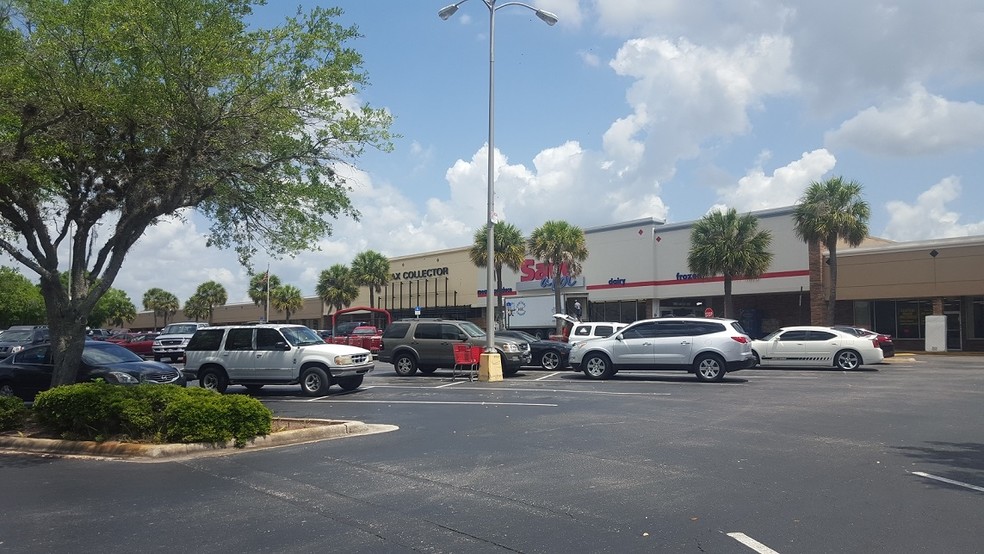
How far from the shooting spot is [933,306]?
35625 mm

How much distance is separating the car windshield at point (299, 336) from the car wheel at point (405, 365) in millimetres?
5338

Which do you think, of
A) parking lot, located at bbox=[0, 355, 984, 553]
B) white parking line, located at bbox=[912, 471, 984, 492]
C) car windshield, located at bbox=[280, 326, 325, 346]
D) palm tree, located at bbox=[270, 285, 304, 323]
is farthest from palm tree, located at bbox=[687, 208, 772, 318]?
palm tree, located at bbox=[270, 285, 304, 323]

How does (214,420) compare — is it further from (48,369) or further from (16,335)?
(16,335)

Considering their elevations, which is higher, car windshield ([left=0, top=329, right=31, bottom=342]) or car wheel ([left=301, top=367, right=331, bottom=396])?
car windshield ([left=0, top=329, right=31, bottom=342])

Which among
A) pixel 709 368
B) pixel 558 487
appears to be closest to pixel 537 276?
pixel 709 368

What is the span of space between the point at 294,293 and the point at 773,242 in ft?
132

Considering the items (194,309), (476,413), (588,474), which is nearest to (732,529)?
(588,474)

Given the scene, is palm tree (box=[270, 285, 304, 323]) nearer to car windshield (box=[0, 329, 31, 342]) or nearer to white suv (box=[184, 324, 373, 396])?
car windshield (box=[0, 329, 31, 342])

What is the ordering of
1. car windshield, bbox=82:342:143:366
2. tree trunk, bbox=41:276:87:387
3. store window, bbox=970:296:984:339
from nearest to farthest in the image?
1. tree trunk, bbox=41:276:87:387
2. car windshield, bbox=82:342:143:366
3. store window, bbox=970:296:984:339

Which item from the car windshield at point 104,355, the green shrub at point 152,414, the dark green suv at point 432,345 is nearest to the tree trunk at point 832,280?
the dark green suv at point 432,345

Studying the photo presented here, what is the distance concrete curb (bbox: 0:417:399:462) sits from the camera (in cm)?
1017

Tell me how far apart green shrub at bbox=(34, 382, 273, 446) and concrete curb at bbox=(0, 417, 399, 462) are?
135 mm

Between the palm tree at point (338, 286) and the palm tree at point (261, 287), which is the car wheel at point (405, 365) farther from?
the palm tree at point (261, 287)

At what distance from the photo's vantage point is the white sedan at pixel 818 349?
82.9 ft
